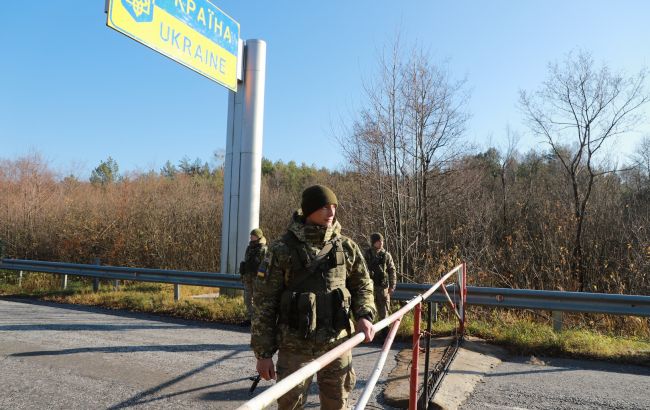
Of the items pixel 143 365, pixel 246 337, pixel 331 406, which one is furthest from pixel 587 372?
pixel 143 365

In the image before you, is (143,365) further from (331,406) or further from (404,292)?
(404,292)

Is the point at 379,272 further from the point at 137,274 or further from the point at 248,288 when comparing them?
the point at 137,274

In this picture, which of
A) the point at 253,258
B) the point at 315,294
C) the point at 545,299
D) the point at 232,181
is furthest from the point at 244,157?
the point at 315,294

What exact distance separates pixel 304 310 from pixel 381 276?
15.0ft

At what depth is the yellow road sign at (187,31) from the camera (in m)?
7.71

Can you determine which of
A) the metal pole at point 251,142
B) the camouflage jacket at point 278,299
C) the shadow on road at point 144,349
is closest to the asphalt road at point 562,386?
the camouflage jacket at point 278,299

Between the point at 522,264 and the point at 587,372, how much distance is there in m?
7.09

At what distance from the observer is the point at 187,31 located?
8953mm

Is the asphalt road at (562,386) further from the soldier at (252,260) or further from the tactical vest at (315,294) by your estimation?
the soldier at (252,260)

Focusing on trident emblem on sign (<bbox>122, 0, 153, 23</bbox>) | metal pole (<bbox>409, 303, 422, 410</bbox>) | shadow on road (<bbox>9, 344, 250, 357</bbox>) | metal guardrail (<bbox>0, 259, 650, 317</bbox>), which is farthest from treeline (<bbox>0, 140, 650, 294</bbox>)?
metal pole (<bbox>409, 303, 422, 410</bbox>)

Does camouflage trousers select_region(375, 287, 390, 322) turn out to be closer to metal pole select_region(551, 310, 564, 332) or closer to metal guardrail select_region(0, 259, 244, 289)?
metal pole select_region(551, 310, 564, 332)

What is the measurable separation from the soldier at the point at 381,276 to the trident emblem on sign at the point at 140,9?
5.56 meters

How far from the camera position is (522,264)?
39.8 ft

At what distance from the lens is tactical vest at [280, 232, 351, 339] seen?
2609mm
